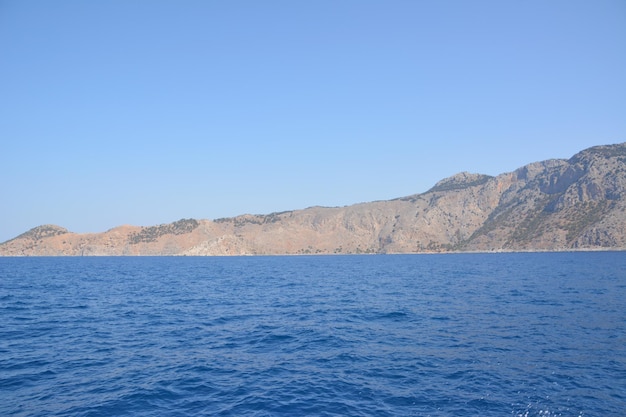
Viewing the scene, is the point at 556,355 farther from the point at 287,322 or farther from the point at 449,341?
the point at 287,322

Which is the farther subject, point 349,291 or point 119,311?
point 349,291

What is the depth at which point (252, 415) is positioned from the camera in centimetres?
1547

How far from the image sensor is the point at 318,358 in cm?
2273

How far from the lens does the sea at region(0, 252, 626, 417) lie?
16469mm

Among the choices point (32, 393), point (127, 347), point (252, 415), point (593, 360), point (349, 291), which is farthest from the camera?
point (349, 291)

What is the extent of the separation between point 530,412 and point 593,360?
860cm

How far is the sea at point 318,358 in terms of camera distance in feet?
54.0

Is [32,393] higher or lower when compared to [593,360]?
higher

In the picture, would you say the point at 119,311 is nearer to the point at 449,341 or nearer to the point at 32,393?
the point at 32,393

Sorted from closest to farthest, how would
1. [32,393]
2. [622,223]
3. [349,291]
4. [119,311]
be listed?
1. [32,393]
2. [119,311]
3. [349,291]
4. [622,223]

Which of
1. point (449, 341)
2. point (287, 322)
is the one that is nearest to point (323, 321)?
point (287, 322)

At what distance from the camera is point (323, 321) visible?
3319 centimetres

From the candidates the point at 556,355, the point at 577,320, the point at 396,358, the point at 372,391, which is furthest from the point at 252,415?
the point at 577,320

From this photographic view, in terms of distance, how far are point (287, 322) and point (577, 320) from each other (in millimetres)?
21521
